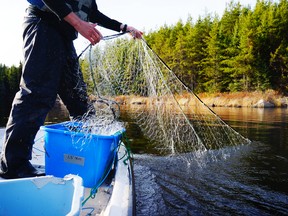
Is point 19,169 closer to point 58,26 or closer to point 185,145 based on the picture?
point 58,26

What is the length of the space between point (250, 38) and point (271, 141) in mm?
31259

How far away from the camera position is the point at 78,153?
7.20 ft

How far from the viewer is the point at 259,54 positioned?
34.5 m

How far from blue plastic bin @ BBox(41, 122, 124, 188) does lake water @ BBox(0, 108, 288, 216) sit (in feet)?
2.63

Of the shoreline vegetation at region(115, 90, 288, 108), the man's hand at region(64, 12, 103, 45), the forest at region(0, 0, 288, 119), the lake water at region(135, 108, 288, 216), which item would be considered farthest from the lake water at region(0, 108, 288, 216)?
the forest at region(0, 0, 288, 119)

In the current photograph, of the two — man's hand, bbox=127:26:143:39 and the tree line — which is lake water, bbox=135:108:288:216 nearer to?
man's hand, bbox=127:26:143:39

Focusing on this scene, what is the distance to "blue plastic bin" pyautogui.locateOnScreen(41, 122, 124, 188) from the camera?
84.7 inches

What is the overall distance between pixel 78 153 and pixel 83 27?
100 centimetres

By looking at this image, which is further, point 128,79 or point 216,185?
point 128,79

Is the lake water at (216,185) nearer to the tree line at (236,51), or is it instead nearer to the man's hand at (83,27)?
the man's hand at (83,27)

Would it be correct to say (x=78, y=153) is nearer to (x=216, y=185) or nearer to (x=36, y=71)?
(x=36, y=71)

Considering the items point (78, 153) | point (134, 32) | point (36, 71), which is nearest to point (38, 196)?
point (78, 153)

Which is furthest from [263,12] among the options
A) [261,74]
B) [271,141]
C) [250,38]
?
[271,141]

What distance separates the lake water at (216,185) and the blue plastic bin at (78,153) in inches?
31.5
